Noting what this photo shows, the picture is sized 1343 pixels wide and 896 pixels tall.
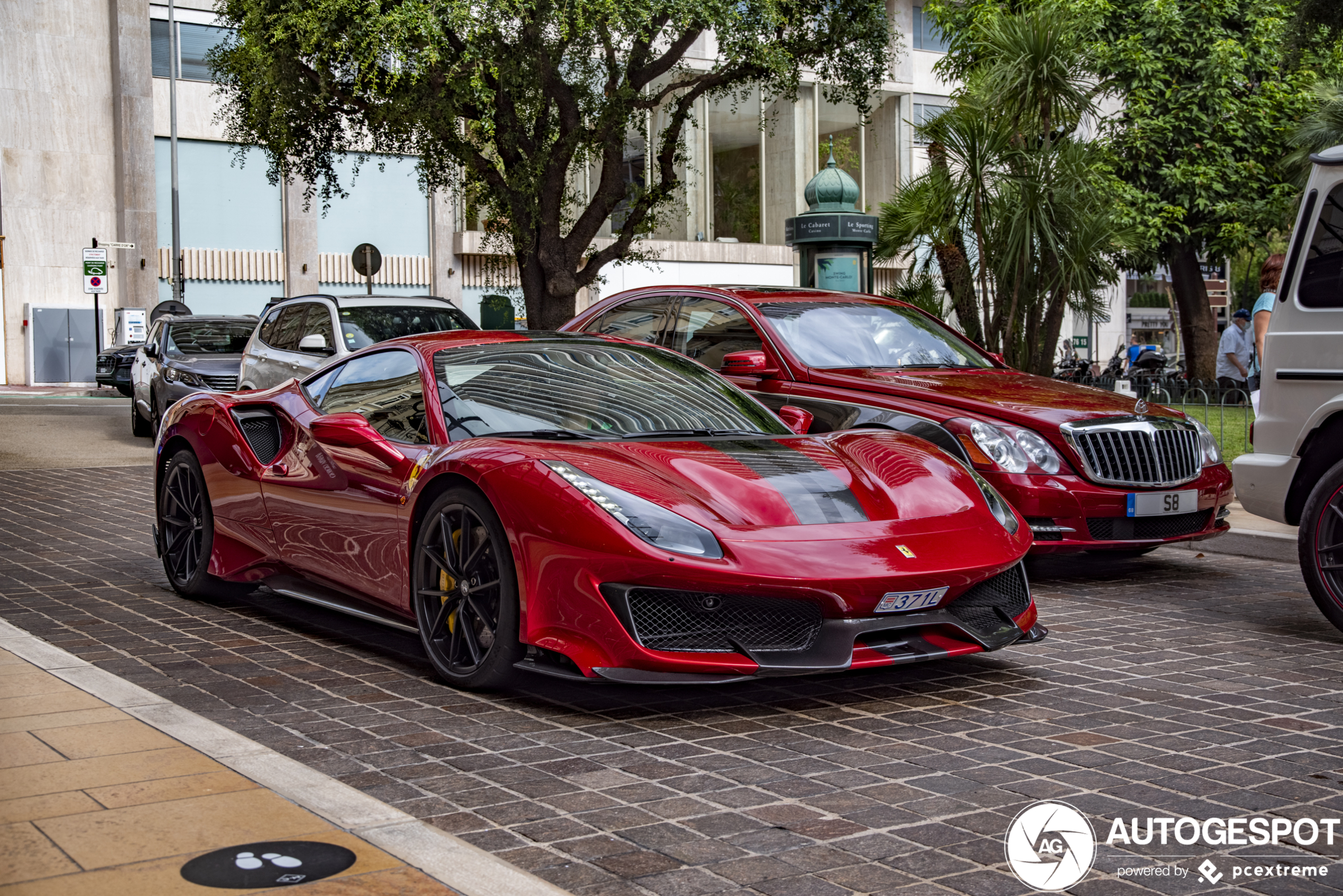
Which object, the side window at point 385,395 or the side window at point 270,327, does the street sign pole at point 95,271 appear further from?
the side window at point 385,395

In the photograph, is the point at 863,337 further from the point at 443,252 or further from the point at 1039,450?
the point at 443,252

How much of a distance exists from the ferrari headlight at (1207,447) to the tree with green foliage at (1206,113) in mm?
21414

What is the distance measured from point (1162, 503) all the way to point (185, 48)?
3524 cm

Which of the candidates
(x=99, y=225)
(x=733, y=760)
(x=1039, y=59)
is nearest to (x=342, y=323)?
(x=1039, y=59)

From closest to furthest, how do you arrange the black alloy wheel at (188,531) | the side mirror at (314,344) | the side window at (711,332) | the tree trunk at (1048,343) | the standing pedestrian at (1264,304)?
1. the black alloy wheel at (188,531)
2. the side window at (711,332)
3. the standing pedestrian at (1264,304)
4. the side mirror at (314,344)
5. the tree trunk at (1048,343)

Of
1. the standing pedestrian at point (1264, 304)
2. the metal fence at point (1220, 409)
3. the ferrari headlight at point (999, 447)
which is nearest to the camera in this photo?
the ferrari headlight at point (999, 447)

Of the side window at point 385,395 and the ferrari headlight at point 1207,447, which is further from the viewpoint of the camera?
the ferrari headlight at point 1207,447

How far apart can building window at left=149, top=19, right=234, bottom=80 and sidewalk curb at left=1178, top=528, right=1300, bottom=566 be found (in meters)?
33.6

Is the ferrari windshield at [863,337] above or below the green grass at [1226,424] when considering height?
above

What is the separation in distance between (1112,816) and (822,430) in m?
4.40

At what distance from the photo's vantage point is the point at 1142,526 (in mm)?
7418

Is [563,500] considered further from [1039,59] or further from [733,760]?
[1039,59]

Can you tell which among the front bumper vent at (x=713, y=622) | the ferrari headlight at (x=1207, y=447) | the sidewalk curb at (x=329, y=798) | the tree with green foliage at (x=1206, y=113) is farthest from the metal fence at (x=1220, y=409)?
the tree with green foliage at (x=1206, y=113)

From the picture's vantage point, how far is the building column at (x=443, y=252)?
127 feet
